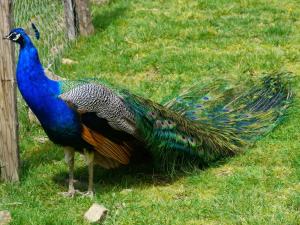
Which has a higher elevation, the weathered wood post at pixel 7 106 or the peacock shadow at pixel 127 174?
the weathered wood post at pixel 7 106

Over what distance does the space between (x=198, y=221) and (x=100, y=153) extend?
891 mm

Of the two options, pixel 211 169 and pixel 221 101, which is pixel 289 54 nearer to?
pixel 221 101

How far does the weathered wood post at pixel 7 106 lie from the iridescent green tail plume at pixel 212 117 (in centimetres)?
79

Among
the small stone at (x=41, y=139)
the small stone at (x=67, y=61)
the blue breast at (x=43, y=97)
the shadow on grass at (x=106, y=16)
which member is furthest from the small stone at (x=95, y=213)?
the shadow on grass at (x=106, y=16)

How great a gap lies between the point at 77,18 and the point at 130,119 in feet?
13.0

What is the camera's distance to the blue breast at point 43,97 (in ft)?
14.6

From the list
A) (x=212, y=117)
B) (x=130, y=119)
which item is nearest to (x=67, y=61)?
(x=212, y=117)

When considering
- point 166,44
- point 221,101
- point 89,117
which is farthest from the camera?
point 166,44

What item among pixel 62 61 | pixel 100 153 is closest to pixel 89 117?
pixel 100 153

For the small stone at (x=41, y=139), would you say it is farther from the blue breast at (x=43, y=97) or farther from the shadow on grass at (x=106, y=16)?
the shadow on grass at (x=106, y=16)

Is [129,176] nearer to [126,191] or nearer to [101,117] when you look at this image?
[126,191]

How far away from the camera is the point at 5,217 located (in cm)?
421

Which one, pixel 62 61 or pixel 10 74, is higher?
pixel 10 74

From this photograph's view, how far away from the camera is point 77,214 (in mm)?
4430
